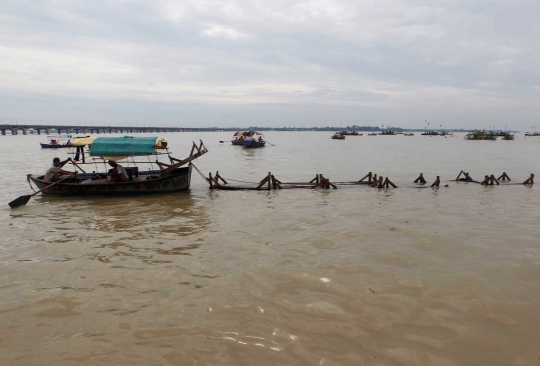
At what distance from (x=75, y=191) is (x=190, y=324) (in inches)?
541

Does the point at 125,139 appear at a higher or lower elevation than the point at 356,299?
higher

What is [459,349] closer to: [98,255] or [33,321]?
[33,321]

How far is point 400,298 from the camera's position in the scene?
6070 millimetres

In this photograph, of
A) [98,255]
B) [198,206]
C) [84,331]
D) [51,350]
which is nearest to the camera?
[51,350]

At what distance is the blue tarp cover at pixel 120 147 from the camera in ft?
52.4

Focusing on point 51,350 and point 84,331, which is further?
point 84,331

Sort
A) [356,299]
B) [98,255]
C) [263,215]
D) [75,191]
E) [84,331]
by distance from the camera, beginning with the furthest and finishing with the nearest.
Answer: [75,191] < [263,215] < [98,255] < [356,299] < [84,331]

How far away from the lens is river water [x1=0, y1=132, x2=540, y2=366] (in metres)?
4.69

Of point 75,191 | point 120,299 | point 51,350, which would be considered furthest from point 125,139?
point 51,350

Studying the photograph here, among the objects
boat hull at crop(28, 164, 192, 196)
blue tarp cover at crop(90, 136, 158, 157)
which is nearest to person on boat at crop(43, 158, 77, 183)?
boat hull at crop(28, 164, 192, 196)

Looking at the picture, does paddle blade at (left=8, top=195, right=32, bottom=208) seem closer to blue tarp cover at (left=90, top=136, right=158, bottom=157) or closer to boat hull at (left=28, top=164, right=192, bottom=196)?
boat hull at (left=28, top=164, right=192, bottom=196)

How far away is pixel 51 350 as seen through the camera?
466 centimetres

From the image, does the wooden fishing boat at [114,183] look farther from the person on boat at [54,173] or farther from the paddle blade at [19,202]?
the paddle blade at [19,202]

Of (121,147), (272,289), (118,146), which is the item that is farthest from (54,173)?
(272,289)
